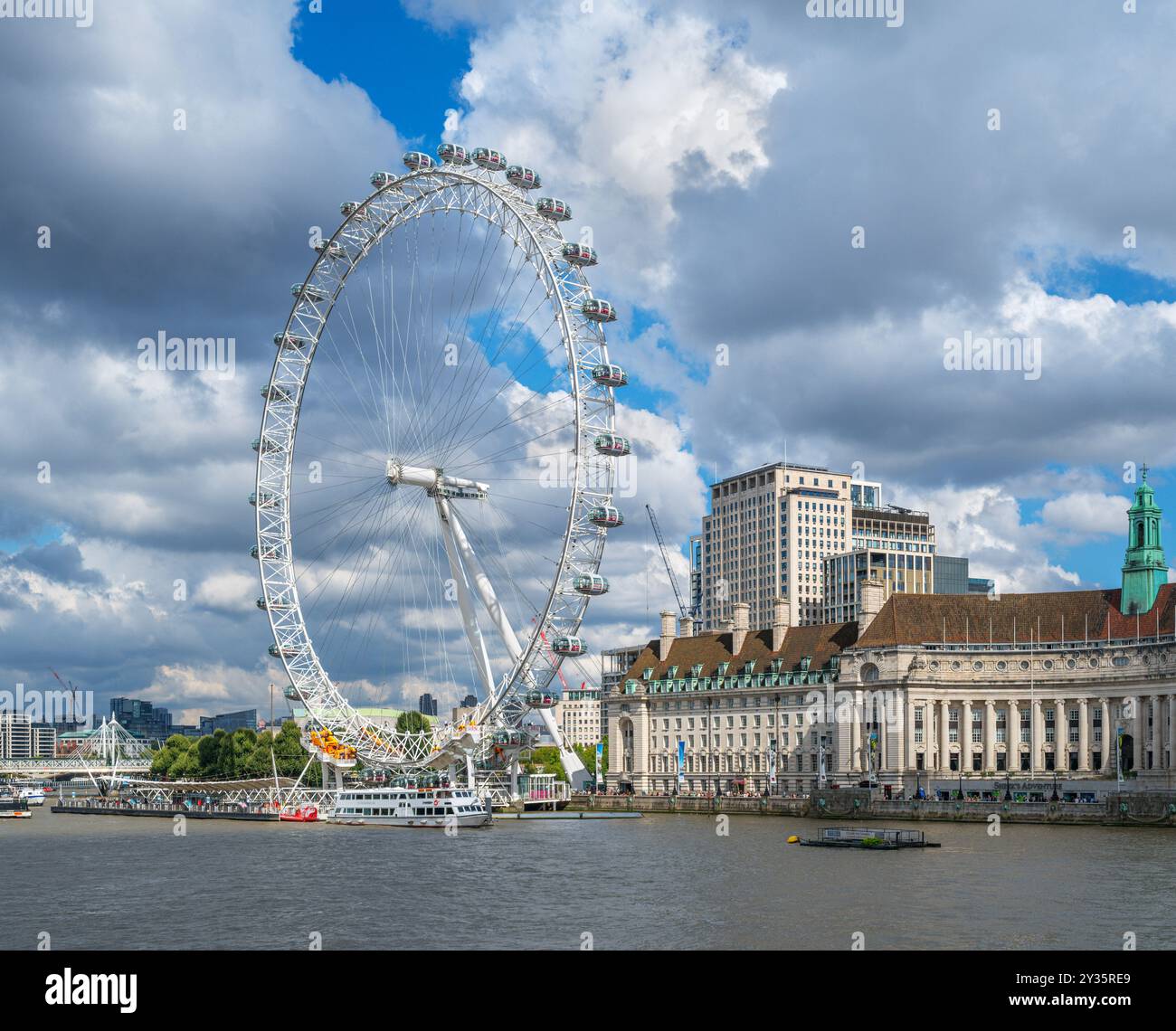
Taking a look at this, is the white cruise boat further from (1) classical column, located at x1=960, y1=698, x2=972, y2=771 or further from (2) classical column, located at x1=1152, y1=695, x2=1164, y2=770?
(2) classical column, located at x1=1152, y1=695, x2=1164, y2=770

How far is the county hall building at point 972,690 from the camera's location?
124 metres

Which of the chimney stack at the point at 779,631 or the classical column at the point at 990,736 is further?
the chimney stack at the point at 779,631

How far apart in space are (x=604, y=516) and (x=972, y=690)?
170 feet

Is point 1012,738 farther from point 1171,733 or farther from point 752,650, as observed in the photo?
point 752,650

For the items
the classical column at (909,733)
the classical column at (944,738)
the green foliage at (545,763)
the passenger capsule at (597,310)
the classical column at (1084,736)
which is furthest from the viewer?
the green foliage at (545,763)

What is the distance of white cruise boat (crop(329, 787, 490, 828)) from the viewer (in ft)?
352

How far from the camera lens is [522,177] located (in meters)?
96.1

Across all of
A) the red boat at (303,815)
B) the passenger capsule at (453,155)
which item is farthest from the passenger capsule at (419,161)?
the red boat at (303,815)

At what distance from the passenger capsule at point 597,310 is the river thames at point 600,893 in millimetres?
33453

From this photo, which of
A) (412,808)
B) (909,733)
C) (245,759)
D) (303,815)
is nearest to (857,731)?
(909,733)

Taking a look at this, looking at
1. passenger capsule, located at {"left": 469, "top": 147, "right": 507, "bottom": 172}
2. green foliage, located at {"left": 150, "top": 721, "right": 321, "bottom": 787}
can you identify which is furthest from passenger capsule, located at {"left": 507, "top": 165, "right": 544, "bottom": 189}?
green foliage, located at {"left": 150, "top": 721, "right": 321, "bottom": 787}

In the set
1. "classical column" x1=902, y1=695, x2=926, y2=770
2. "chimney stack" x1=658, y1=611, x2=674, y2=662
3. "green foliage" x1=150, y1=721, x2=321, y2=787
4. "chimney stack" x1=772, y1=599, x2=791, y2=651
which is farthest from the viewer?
"green foliage" x1=150, y1=721, x2=321, y2=787

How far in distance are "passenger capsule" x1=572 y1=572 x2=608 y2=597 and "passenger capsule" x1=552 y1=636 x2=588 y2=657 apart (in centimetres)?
378

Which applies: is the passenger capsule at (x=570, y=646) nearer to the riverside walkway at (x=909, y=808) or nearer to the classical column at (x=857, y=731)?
the riverside walkway at (x=909, y=808)
